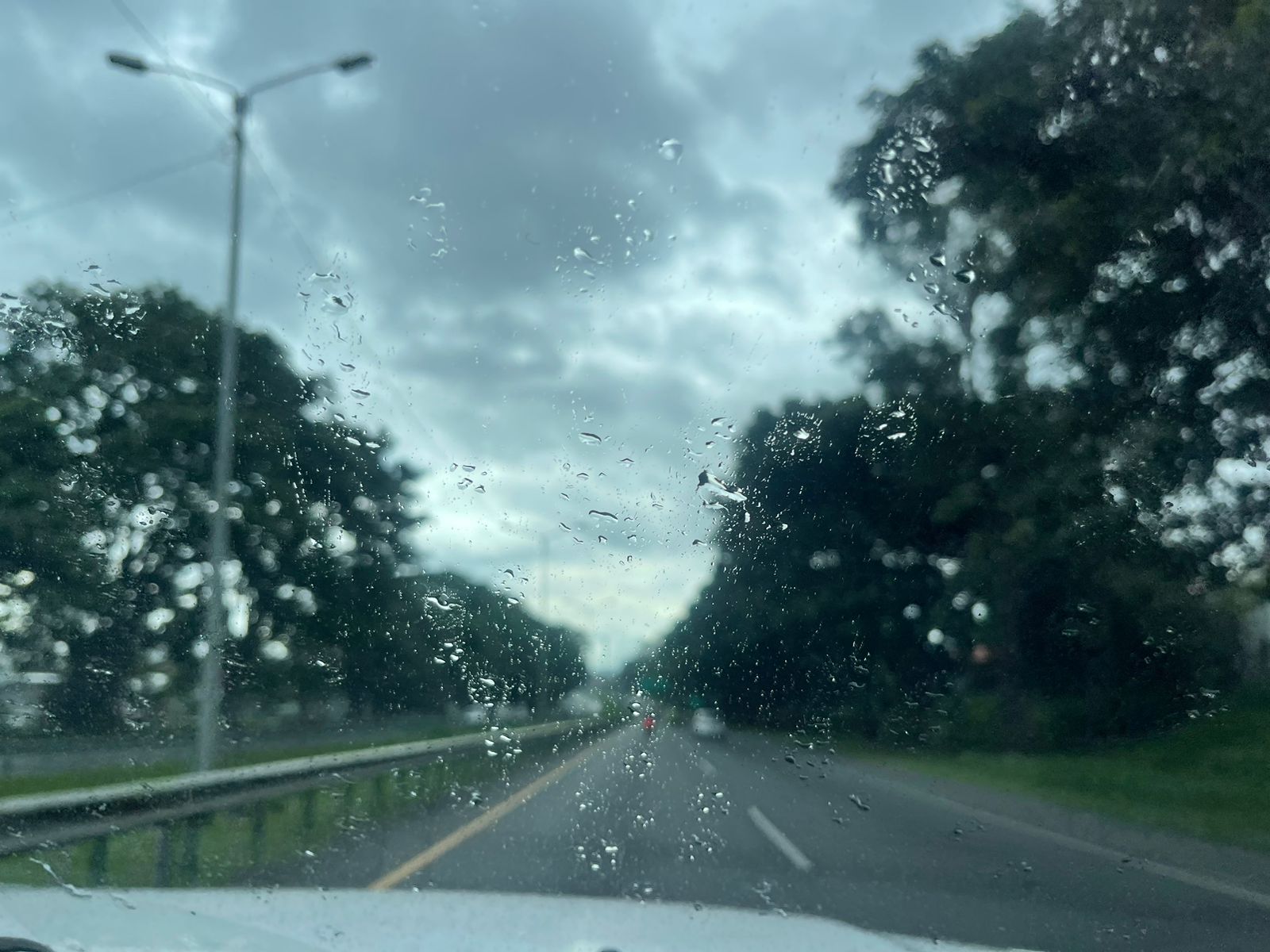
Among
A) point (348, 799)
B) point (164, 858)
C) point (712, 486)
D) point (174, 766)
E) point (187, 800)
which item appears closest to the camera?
point (164, 858)

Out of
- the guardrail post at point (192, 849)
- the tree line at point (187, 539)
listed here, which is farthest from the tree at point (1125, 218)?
the guardrail post at point (192, 849)

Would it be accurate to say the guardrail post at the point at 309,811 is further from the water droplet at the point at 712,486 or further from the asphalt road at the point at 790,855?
the water droplet at the point at 712,486

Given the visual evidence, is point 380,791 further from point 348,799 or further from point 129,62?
point 129,62

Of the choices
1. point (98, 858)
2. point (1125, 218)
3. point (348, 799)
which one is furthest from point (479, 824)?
point (1125, 218)

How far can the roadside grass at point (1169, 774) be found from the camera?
13203 mm

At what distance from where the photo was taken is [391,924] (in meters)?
4.08

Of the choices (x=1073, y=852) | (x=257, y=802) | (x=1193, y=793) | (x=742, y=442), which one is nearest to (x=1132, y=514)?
(x=1193, y=793)

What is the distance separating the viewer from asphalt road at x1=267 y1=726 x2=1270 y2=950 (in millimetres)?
7172

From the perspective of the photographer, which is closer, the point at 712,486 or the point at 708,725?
the point at 712,486

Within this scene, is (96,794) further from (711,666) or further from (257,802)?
(711,666)

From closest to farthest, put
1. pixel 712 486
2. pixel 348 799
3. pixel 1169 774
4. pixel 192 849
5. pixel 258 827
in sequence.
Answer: pixel 192 849 → pixel 258 827 → pixel 712 486 → pixel 348 799 → pixel 1169 774

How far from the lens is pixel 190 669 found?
1274 cm

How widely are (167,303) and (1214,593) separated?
12576 mm

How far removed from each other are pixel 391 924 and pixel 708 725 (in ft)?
26.8
